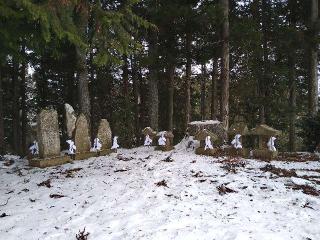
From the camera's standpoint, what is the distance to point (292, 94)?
20.0 m

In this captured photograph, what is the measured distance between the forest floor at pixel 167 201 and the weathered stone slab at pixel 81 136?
2149mm

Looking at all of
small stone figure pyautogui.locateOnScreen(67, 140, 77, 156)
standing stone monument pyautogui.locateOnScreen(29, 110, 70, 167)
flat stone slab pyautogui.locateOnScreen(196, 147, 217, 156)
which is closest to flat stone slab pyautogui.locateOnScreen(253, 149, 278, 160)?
flat stone slab pyautogui.locateOnScreen(196, 147, 217, 156)

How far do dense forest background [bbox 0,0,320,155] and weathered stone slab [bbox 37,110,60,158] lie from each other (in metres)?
2.15

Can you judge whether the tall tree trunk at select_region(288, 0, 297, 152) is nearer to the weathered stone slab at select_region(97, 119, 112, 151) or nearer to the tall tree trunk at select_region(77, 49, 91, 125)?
the weathered stone slab at select_region(97, 119, 112, 151)

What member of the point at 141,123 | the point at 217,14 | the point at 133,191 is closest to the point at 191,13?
the point at 217,14

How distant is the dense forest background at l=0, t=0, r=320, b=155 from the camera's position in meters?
8.09

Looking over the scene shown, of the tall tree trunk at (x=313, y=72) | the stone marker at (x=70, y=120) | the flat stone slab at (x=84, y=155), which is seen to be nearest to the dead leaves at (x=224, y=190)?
the flat stone slab at (x=84, y=155)

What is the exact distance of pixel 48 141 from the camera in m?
11.0

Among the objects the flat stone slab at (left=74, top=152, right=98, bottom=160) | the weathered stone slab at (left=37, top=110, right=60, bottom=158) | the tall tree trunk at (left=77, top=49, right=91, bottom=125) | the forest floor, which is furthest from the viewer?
the tall tree trunk at (left=77, top=49, right=91, bottom=125)

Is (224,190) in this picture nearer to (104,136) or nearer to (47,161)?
(47,161)

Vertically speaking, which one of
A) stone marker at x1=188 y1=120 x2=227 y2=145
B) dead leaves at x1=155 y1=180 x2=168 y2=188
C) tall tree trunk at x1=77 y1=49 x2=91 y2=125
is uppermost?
tall tree trunk at x1=77 y1=49 x2=91 y2=125

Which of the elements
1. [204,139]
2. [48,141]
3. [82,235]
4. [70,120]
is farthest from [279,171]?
[70,120]

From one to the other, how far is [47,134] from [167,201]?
6.28 meters

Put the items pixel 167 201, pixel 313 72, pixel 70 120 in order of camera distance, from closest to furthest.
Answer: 1. pixel 167 201
2. pixel 70 120
3. pixel 313 72
